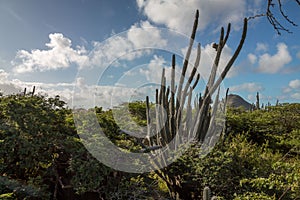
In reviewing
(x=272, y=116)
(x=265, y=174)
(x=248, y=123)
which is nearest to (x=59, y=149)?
(x=265, y=174)

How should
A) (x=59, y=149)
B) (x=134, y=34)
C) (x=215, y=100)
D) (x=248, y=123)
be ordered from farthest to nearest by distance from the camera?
(x=248, y=123) < (x=215, y=100) < (x=134, y=34) < (x=59, y=149)

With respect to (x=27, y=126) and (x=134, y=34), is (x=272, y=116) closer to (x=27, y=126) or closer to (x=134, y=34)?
(x=134, y=34)

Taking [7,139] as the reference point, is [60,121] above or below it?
above

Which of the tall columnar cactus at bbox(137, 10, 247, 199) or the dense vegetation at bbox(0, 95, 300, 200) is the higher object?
the tall columnar cactus at bbox(137, 10, 247, 199)

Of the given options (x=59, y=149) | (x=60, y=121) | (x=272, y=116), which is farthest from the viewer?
(x=272, y=116)

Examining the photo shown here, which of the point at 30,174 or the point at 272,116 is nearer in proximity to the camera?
the point at 30,174

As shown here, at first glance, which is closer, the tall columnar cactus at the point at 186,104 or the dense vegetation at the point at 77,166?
the dense vegetation at the point at 77,166

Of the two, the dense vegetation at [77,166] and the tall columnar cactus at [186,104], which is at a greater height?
the tall columnar cactus at [186,104]

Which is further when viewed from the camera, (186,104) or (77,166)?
(186,104)

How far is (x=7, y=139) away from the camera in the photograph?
381cm

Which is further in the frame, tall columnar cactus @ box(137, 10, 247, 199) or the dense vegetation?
tall columnar cactus @ box(137, 10, 247, 199)

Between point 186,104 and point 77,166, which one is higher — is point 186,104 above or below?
above

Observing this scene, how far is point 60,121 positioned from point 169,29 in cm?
263

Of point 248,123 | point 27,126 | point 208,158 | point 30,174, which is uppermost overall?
point 248,123
